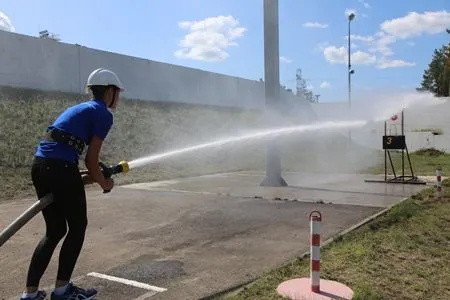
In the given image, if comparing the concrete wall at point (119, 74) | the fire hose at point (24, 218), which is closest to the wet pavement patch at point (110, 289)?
the fire hose at point (24, 218)

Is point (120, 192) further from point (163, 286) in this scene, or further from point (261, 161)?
point (261, 161)

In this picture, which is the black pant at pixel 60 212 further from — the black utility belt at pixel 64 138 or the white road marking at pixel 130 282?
the white road marking at pixel 130 282

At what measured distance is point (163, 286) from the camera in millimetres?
4934

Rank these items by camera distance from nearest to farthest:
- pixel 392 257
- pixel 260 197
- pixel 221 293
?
pixel 221 293, pixel 392 257, pixel 260 197

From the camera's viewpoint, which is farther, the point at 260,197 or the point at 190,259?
the point at 260,197

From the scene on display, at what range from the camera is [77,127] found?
12.3ft

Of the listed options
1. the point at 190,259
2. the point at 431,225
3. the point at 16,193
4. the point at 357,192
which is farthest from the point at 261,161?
the point at 190,259

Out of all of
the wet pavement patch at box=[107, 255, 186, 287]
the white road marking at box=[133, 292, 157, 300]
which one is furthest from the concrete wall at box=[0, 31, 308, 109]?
the white road marking at box=[133, 292, 157, 300]

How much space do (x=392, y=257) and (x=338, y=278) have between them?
4.09 ft

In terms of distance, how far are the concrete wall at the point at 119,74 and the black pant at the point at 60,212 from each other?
2428cm

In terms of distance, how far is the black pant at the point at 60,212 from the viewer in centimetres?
370

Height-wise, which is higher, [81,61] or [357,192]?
[81,61]

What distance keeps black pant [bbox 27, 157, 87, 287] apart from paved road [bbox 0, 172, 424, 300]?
3.01 ft

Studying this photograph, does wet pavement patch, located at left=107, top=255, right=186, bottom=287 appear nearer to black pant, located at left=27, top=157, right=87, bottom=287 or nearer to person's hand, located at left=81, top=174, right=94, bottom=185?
black pant, located at left=27, top=157, right=87, bottom=287
